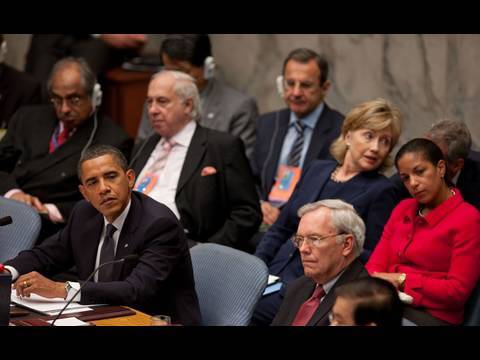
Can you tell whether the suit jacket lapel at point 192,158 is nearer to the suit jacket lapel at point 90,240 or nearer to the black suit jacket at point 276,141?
the black suit jacket at point 276,141

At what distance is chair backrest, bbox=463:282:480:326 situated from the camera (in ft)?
12.3

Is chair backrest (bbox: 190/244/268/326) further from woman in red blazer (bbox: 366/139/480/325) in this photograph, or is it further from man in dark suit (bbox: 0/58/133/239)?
man in dark suit (bbox: 0/58/133/239)

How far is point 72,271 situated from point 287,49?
230 centimetres

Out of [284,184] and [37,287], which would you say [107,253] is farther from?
[284,184]

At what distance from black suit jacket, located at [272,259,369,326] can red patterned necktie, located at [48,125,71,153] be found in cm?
219

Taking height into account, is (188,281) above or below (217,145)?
below

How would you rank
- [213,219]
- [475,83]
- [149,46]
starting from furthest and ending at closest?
[149,46] < [475,83] < [213,219]

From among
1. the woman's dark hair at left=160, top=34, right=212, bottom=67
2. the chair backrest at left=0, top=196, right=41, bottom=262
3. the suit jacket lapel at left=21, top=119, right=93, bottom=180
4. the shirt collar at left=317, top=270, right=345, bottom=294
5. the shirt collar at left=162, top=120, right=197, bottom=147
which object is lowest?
the chair backrest at left=0, top=196, right=41, bottom=262

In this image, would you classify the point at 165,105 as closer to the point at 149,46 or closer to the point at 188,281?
the point at 188,281

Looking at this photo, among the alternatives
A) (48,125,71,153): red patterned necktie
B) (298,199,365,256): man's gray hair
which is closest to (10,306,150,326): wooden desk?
(298,199,365,256): man's gray hair

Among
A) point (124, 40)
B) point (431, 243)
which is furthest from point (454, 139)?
point (124, 40)
